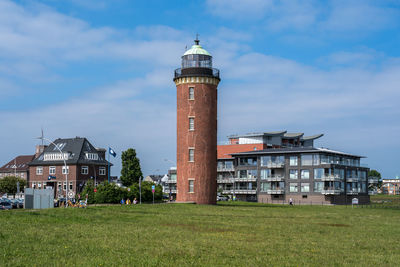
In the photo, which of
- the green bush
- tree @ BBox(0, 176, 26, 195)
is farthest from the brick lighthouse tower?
tree @ BBox(0, 176, 26, 195)

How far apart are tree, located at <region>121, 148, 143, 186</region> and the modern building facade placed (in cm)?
2022

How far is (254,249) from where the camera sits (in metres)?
21.0

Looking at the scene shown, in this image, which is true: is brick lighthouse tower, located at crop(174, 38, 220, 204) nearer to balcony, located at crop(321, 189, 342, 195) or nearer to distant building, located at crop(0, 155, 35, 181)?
balcony, located at crop(321, 189, 342, 195)

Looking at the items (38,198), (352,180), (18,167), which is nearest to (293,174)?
(352,180)

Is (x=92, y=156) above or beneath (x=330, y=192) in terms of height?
above

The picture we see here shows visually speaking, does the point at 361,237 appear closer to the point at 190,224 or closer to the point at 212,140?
the point at 190,224

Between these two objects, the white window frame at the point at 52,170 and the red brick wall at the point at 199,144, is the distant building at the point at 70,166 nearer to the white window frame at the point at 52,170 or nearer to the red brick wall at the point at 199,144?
the white window frame at the point at 52,170

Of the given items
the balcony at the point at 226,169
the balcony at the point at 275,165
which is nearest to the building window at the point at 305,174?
the balcony at the point at 275,165

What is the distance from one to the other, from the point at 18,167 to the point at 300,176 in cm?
8531

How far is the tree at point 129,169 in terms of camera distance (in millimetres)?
97062

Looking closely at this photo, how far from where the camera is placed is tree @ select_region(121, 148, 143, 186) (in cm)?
9706

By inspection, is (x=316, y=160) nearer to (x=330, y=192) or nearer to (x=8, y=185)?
(x=330, y=192)

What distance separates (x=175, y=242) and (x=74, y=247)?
495 cm

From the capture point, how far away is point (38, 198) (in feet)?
155
